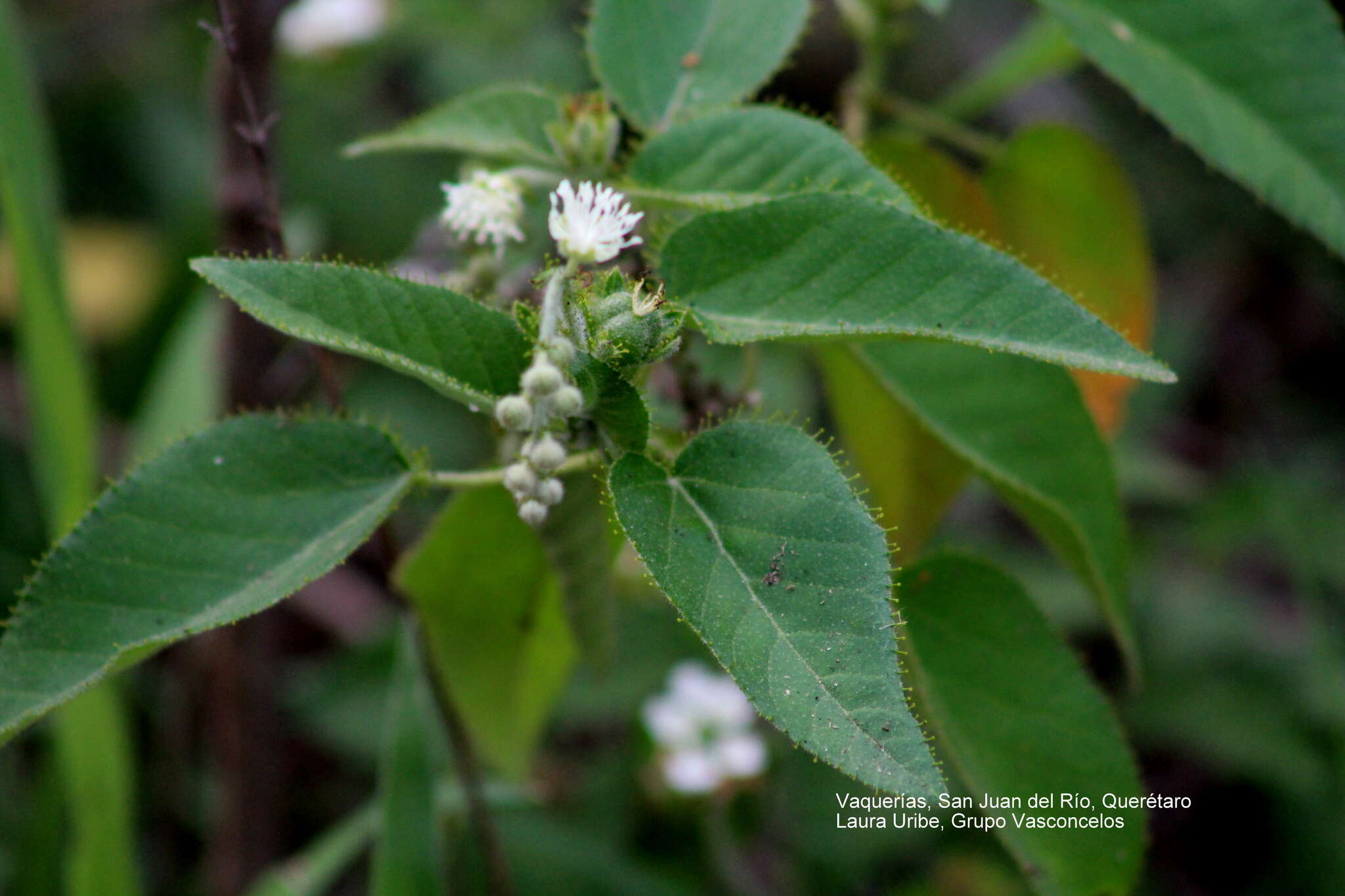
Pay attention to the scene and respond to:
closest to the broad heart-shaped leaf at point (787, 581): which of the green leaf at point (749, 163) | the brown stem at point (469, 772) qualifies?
the green leaf at point (749, 163)

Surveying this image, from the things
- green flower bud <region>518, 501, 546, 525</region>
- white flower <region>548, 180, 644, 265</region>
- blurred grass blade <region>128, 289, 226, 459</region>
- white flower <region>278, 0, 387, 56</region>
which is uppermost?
white flower <region>278, 0, 387, 56</region>

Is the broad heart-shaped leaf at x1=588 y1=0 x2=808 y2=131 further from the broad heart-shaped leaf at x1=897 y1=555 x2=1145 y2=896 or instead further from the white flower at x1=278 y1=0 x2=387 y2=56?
the white flower at x1=278 y1=0 x2=387 y2=56

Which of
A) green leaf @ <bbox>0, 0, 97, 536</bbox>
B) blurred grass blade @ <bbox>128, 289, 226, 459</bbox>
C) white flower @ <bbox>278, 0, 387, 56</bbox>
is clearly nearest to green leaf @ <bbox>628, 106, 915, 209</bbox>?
green leaf @ <bbox>0, 0, 97, 536</bbox>

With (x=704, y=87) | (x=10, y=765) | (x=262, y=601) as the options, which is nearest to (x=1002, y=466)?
(x=704, y=87)

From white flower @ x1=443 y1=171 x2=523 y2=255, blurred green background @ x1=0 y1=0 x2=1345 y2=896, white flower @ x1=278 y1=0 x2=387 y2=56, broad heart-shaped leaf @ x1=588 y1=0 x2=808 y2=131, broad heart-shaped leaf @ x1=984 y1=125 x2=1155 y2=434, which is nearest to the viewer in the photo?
white flower @ x1=443 y1=171 x2=523 y2=255

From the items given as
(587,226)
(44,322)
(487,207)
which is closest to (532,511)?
(587,226)

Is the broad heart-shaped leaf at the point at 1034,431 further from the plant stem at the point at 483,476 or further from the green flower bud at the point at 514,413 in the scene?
the green flower bud at the point at 514,413
